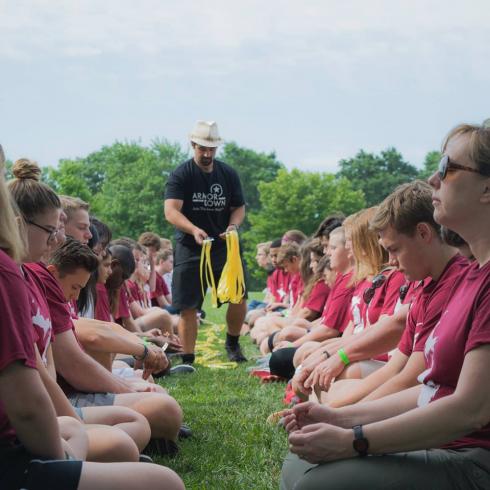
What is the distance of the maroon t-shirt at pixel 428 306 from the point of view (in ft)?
11.6

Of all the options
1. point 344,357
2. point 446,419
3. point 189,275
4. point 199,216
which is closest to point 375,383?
point 344,357

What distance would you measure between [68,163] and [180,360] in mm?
63312

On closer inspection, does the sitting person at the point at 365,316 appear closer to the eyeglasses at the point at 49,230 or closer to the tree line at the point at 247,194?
the eyeglasses at the point at 49,230

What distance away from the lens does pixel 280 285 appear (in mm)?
Result: 14688

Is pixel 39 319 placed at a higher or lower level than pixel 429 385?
higher

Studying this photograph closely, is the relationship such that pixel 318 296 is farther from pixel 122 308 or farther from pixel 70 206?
pixel 70 206

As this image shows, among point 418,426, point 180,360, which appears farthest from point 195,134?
point 418,426

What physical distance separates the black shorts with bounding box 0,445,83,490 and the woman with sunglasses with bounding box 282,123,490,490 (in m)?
0.80

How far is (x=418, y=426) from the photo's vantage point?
8.82ft

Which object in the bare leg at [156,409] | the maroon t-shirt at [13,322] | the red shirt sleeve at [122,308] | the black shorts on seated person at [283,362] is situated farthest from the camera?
the red shirt sleeve at [122,308]

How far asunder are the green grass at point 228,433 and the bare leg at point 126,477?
1.57 meters

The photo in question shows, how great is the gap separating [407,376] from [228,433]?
1.94 m

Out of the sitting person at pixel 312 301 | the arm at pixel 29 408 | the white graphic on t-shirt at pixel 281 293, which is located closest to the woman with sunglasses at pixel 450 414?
the arm at pixel 29 408

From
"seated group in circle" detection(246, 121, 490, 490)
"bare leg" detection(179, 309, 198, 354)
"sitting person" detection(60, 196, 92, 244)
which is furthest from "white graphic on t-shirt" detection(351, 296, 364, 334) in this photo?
"bare leg" detection(179, 309, 198, 354)
